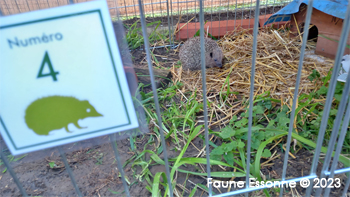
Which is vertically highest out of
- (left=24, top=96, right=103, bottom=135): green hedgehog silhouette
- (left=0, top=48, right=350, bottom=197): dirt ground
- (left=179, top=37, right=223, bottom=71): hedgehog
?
(left=24, top=96, right=103, bottom=135): green hedgehog silhouette

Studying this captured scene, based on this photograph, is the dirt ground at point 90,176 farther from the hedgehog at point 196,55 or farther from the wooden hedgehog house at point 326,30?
the wooden hedgehog house at point 326,30

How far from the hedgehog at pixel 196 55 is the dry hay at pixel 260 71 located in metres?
0.13

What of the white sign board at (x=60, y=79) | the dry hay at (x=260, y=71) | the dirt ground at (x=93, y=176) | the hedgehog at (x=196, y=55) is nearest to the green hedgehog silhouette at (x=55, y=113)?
the white sign board at (x=60, y=79)

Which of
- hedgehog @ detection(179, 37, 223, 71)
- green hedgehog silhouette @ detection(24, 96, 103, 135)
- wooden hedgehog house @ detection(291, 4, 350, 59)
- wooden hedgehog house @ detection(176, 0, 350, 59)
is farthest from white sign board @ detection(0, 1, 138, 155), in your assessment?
wooden hedgehog house @ detection(291, 4, 350, 59)

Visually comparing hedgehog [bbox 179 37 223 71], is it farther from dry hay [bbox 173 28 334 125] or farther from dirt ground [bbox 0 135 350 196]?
dirt ground [bbox 0 135 350 196]

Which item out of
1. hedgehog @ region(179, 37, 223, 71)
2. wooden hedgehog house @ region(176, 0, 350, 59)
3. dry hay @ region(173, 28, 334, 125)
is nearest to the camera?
dry hay @ region(173, 28, 334, 125)

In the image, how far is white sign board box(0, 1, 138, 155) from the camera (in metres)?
0.72

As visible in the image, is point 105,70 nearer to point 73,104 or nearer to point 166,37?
point 73,104

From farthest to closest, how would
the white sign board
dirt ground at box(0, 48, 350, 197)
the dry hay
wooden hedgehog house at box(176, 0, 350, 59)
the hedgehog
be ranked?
the hedgehog, wooden hedgehog house at box(176, 0, 350, 59), the dry hay, dirt ground at box(0, 48, 350, 197), the white sign board

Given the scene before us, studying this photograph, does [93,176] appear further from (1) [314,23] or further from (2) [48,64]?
(1) [314,23]

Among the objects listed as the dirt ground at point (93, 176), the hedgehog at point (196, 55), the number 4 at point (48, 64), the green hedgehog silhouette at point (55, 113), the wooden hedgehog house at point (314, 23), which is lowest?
the dirt ground at point (93, 176)

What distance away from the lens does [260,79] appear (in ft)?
9.18

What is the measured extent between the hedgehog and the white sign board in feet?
8.34

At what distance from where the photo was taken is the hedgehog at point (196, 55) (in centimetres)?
325
